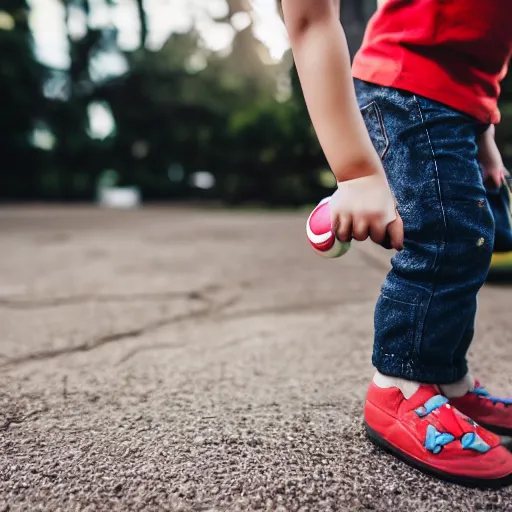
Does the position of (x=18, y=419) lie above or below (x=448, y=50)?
below

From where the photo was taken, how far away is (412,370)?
0.90 metres

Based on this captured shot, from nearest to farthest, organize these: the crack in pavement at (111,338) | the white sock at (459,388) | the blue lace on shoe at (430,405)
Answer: the blue lace on shoe at (430,405) < the white sock at (459,388) < the crack in pavement at (111,338)

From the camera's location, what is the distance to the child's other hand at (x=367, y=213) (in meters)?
0.78

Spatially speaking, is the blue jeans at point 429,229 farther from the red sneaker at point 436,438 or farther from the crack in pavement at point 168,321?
the crack in pavement at point 168,321

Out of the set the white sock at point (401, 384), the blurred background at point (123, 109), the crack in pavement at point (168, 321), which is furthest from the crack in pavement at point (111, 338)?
the blurred background at point (123, 109)

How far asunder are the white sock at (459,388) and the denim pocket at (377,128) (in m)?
0.41

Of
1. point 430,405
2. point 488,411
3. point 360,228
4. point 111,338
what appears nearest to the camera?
point 360,228

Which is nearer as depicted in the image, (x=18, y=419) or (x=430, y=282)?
(x=430, y=282)

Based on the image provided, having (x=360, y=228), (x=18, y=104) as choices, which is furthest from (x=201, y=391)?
(x=18, y=104)

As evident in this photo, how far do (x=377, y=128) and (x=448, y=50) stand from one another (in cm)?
15

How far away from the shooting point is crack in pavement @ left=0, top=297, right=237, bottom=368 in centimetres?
138

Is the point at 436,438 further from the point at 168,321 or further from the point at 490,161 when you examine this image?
→ the point at 168,321

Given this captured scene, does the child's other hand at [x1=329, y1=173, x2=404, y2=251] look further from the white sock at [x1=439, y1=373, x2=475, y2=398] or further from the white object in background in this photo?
the white object in background

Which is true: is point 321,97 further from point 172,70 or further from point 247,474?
point 172,70
